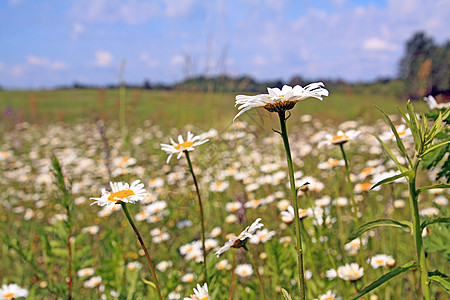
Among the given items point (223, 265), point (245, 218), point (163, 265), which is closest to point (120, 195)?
point (245, 218)

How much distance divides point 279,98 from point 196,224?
7.50 ft

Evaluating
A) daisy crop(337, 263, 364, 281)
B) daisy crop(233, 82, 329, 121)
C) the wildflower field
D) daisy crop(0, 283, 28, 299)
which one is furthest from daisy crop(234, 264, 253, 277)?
daisy crop(233, 82, 329, 121)

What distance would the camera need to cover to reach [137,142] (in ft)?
18.8

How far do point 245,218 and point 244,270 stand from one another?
1.16 ft

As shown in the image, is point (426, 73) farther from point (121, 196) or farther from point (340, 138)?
point (121, 196)

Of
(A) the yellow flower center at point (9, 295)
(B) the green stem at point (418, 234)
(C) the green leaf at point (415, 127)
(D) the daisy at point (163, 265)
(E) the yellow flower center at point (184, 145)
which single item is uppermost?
(C) the green leaf at point (415, 127)

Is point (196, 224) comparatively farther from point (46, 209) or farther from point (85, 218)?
point (46, 209)

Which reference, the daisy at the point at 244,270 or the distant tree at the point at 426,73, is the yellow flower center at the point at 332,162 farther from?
the daisy at the point at 244,270

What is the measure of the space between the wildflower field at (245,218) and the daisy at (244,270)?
1 centimetres

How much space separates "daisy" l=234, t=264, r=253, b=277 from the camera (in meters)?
1.93

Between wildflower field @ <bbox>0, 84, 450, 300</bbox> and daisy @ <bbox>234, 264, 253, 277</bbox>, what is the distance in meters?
0.01

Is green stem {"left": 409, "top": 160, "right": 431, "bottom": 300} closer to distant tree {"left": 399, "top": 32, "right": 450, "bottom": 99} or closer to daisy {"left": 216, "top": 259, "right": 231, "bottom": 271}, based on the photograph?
distant tree {"left": 399, "top": 32, "right": 450, "bottom": 99}

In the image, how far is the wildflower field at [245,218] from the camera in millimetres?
926

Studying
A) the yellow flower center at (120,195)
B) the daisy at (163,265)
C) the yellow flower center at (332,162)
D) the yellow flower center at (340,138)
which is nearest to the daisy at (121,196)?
the yellow flower center at (120,195)
